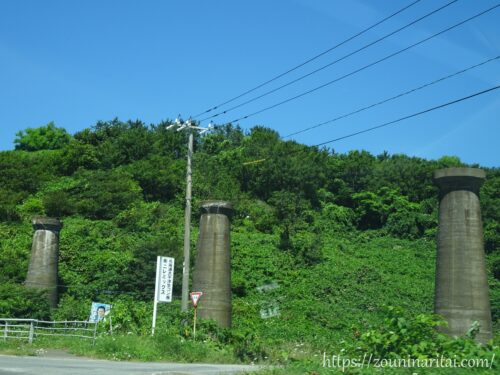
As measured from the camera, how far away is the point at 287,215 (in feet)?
163

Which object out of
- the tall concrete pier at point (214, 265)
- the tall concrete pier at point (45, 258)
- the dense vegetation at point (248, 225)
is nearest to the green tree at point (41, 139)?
the dense vegetation at point (248, 225)

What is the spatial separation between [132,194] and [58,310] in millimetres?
18721

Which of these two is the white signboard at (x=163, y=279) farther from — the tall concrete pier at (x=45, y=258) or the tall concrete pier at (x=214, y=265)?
the tall concrete pier at (x=45, y=258)

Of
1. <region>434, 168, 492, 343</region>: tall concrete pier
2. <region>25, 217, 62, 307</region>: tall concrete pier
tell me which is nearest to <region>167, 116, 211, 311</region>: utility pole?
<region>434, 168, 492, 343</region>: tall concrete pier

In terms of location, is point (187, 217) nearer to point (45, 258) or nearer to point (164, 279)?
point (164, 279)

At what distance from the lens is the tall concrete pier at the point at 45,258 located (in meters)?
31.5

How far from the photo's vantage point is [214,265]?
25.2 metres

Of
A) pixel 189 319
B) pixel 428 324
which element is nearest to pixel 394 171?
pixel 189 319

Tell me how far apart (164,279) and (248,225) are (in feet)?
89.6

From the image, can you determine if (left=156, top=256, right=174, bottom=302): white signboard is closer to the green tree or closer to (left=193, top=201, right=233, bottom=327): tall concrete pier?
(left=193, top=201, right=233, bottom=327): tall concrete pier

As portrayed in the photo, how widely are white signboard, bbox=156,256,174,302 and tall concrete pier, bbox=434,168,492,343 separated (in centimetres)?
933

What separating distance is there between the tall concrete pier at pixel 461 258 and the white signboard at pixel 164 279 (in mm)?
9333

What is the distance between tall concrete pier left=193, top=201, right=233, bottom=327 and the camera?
24.7 meters

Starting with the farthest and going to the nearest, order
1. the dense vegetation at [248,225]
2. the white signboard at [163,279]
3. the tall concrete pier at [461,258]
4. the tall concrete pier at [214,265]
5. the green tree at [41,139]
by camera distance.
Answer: the green tree at [41,139], the dense vegetation at [248,225], the tall concrete pier at [214,265], the white signboard at [163,279], the tall concrete pier at [461,258]
